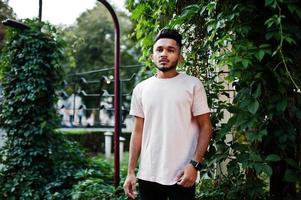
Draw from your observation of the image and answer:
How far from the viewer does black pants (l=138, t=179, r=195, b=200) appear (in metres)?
1.75

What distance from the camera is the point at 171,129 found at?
5.80ft

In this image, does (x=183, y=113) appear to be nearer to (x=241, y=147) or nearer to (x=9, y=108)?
(x=241, y=147)

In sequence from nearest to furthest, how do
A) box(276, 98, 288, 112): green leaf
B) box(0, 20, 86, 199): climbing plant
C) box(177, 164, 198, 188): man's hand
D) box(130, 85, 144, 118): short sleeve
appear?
box(177, 164, 198, 188): man's hand, box(276, 98, 288, 112): green leaf, box(130, 85, 144, 118): short sleeve, box(0, 20, 86, 199): climbing plant

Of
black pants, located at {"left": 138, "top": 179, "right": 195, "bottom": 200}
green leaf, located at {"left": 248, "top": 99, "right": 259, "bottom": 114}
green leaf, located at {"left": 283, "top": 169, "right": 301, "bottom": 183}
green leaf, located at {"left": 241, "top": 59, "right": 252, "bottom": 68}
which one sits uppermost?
green leaf, located at {"left": 241, "top": 59, "right": 252, "bottom": 68}

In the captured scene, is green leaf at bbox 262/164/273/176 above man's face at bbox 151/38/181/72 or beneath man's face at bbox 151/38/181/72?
beneath

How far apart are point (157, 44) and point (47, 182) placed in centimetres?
299

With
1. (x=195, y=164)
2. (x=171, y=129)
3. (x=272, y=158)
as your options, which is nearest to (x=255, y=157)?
(x=272, y=158)

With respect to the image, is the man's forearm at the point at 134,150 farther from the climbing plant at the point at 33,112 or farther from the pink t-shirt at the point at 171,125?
the climbing plant at the point at 33,112

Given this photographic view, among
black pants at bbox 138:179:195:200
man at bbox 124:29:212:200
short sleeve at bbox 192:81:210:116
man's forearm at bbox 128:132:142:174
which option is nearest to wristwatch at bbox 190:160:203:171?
man at bbox 124:29:212:200

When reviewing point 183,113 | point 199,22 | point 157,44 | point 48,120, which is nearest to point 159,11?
point 199,22

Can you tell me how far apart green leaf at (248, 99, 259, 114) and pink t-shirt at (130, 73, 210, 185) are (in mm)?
202

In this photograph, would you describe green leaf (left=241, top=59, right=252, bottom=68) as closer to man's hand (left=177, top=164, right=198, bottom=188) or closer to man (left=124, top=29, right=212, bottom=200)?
man (left=124, top=29, right=212, bottom=200)

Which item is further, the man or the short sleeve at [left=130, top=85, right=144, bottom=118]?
the short sleeve at [left=130, top=85, right=144, bottom=118]

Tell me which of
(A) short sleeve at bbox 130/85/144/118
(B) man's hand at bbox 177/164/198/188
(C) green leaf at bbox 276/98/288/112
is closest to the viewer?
(B) man's hand at bbox 177/164/198/188
